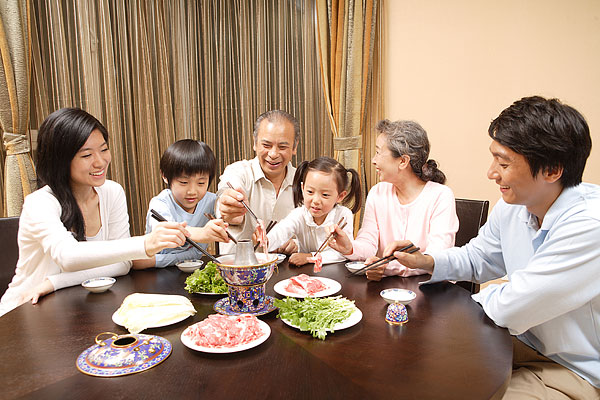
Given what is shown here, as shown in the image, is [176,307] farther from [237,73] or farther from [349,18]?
[349,18]

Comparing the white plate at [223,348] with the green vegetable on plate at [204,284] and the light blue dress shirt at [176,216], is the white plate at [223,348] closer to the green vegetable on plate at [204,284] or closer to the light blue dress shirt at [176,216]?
the green vegetable on plate at [204,284]

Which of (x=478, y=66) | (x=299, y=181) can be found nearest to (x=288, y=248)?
(x=299, y=181)

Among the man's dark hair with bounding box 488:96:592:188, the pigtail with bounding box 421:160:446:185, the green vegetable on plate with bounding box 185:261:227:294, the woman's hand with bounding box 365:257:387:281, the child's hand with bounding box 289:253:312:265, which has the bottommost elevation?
the child's hand with bounding box 289:253:312:265

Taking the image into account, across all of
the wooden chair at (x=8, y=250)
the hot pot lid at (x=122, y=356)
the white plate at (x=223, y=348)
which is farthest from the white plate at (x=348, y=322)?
the wooden chair at (x=8, y=250)

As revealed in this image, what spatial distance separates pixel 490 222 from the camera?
68.8 inches

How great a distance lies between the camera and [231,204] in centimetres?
221

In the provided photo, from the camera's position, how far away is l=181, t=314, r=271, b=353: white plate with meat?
1.09m

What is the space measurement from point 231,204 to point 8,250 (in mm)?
1116

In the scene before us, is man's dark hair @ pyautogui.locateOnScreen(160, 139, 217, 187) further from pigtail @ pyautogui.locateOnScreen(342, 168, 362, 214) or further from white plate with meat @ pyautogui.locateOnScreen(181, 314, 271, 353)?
white plate with meat @ pyautogui.locateOnScreen(181, 314, 271, 353)

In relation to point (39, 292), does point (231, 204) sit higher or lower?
higher

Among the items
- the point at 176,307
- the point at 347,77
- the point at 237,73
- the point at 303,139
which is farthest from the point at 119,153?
A: the point at 176,307

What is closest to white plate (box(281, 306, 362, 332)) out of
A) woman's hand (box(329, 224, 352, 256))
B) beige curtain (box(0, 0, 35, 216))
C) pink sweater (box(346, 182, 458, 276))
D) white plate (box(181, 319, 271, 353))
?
white plate (box(181, 319, 271, 353))

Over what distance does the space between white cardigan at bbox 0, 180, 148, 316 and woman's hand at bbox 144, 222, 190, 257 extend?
46mm

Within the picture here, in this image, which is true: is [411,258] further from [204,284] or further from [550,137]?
[204,284]
